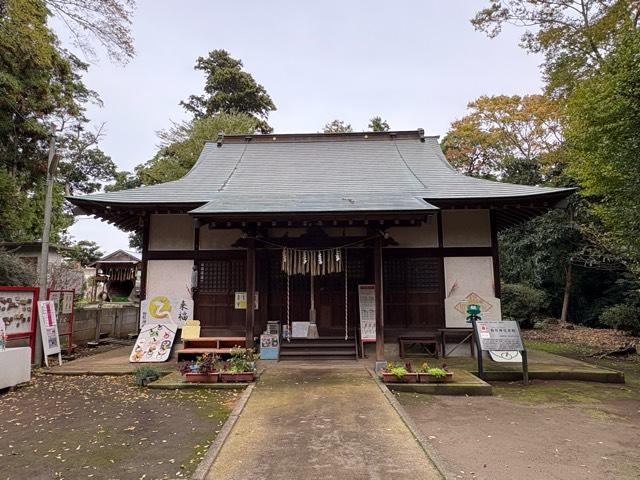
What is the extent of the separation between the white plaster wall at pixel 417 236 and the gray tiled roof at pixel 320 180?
85 cm

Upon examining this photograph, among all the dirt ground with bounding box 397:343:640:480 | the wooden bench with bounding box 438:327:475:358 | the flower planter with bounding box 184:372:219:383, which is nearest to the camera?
the dirt ground with bounding box 397:343:640:480

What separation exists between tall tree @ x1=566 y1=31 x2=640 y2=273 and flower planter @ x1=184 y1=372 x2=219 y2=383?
8.83m

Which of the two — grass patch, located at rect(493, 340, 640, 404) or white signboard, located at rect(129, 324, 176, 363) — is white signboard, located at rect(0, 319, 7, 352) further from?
grass patch, located at rect(493, 340, 640, 404)

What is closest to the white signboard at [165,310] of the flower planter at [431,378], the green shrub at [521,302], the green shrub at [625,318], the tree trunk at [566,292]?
the flower planter at [431,378]

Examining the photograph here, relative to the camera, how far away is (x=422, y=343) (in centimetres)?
858

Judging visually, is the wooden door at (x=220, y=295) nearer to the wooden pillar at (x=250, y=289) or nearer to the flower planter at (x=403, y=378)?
the wooden pillar at (x=250, y=289)

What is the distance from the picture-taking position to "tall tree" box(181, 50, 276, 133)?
91.7 ft

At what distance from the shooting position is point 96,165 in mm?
31984

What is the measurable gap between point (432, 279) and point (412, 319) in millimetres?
1062

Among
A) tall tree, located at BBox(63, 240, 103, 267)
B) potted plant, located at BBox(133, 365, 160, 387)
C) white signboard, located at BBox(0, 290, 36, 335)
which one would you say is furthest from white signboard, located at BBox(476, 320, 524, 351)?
tall tree, located at BBox(63, 240, 103, 267)

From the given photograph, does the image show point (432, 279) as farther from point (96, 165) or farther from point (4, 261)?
point (96, 165)

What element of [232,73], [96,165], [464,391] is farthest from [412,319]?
[96,165]

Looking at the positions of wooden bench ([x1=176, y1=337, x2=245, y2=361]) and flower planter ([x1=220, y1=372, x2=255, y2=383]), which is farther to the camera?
wooden bench ([x1=176, y1=337, x2=245, y2=361])

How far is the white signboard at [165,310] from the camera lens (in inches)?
357
